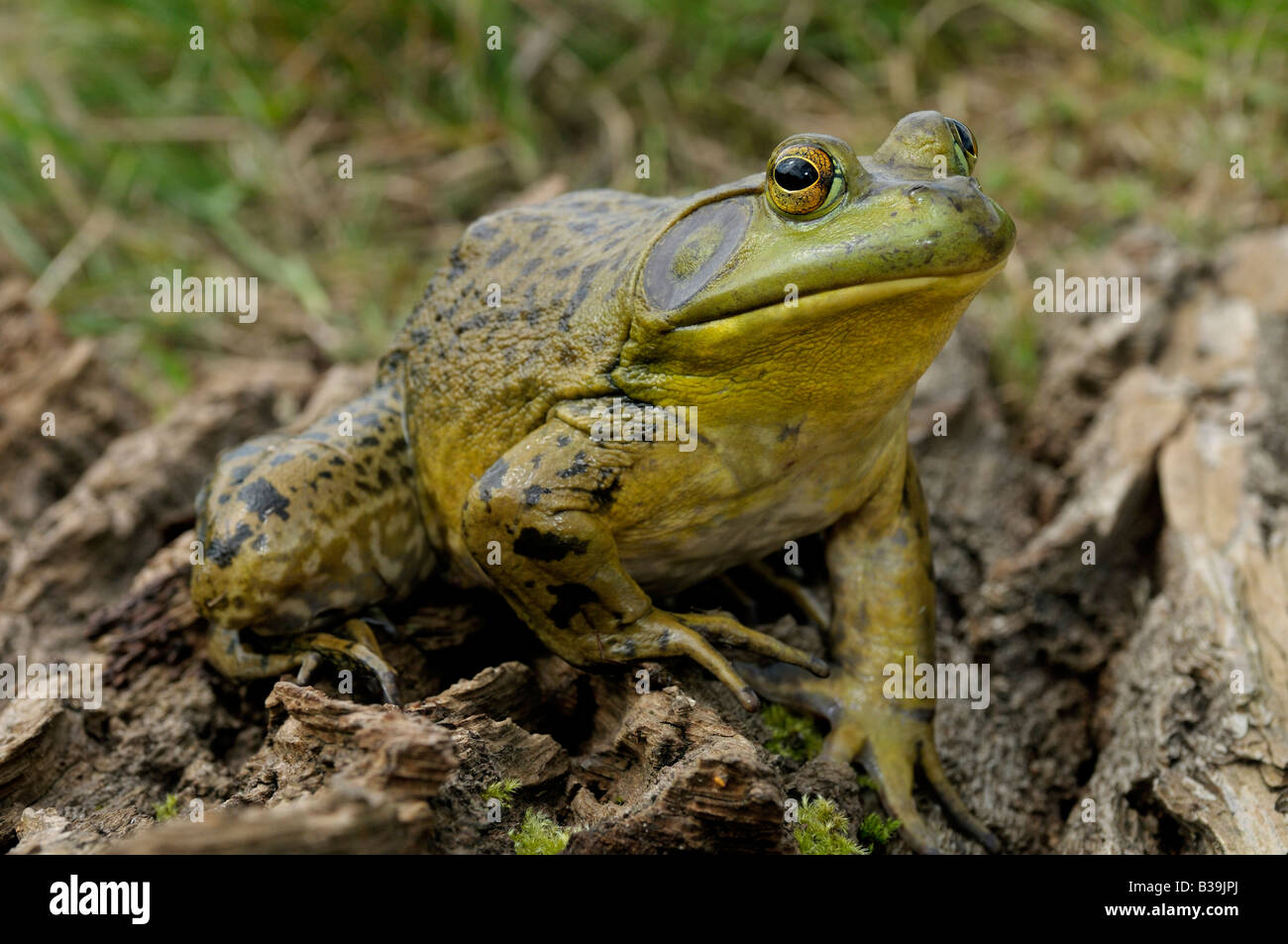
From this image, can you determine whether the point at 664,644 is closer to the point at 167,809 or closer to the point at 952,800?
the point at 952,800

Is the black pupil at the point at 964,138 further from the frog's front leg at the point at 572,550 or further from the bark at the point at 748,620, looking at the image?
the bark at the point at 748,620

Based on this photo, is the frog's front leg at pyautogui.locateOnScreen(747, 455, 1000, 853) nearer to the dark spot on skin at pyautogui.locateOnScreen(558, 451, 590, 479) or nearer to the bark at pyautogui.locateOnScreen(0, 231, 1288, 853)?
the bark at pyautogui.locateOnScreen(0, 231, 1288, 853)

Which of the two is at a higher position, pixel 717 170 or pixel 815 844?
pixel 717 170

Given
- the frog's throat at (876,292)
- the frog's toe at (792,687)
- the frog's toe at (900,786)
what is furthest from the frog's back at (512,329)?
the frog's toe at (900,786)

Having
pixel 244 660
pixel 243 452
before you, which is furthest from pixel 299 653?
pixel 243 452

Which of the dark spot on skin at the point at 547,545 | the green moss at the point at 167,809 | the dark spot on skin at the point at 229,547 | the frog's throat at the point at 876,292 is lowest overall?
the green moss at the point at 167,809

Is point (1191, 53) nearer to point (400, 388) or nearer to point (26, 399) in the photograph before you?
point (400, 388)
